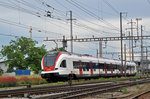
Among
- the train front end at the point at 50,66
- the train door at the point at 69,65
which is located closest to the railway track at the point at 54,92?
the train front end at the point at 50,66

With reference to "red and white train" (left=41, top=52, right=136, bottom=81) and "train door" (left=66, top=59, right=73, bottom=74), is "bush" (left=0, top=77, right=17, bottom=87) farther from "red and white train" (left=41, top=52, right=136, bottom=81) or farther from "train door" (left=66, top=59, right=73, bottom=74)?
"train door" (left=66, top=59, right=73, bottom=74)

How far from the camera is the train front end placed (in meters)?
29.7

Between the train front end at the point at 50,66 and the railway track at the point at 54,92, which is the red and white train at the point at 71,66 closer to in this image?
the train front end at the point at 50,66

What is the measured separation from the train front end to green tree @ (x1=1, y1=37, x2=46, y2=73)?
3575cm

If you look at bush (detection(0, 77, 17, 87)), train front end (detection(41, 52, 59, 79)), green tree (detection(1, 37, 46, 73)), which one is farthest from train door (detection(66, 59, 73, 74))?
green tree (detection(1, 37, 46, 73))

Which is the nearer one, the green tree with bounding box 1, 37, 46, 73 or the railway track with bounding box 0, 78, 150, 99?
the railway track with bounding box 0, 78, 150, 99

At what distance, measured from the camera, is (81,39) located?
5422 cm

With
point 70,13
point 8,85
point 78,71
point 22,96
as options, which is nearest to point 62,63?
point 78,71

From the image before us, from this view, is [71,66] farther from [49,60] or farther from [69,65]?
[49,60]

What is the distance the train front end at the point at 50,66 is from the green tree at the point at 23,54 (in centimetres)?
3575

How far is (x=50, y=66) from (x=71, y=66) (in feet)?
10.1

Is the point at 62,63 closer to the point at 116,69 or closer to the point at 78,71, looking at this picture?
the point at 78,71

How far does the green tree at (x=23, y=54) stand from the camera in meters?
66.8

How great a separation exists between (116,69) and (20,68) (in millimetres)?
27425
